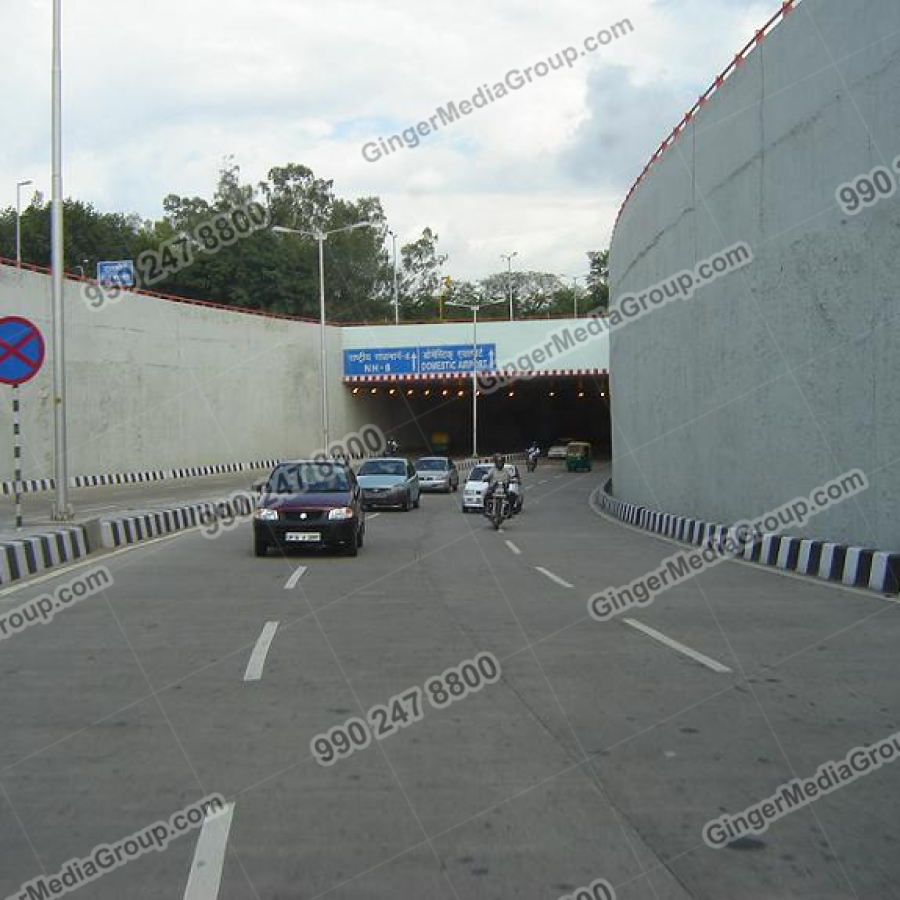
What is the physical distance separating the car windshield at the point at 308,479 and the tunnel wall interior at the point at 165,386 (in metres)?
18.5

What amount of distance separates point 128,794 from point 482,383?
62648 millimetres

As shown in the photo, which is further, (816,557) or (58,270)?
(58,270)

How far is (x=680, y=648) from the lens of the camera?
9.53m

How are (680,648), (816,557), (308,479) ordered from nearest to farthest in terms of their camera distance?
(680,648) < (816,557) < (308,479)

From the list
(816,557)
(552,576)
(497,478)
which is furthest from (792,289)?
(497,478)

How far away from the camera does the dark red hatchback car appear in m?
16.9

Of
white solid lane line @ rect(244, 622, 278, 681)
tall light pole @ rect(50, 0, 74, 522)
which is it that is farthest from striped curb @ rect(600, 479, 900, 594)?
tall light pole @ rect(50, 0, 74, 522)

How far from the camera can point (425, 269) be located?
10606cm

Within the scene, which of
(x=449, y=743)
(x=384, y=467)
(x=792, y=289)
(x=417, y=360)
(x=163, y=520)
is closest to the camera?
(x=449, y=743)

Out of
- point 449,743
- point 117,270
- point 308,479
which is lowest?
point 449,743

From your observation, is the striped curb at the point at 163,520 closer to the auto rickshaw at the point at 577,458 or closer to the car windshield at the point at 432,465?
the car windshield at the point at 432,465

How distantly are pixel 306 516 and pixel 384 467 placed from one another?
47.6 ft

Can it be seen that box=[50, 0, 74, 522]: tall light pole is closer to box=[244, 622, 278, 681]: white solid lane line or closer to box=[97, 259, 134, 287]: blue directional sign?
box=[244, 622, 278, 681]: white solid lane line

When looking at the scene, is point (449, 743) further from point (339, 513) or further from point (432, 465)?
point (432, 465)
